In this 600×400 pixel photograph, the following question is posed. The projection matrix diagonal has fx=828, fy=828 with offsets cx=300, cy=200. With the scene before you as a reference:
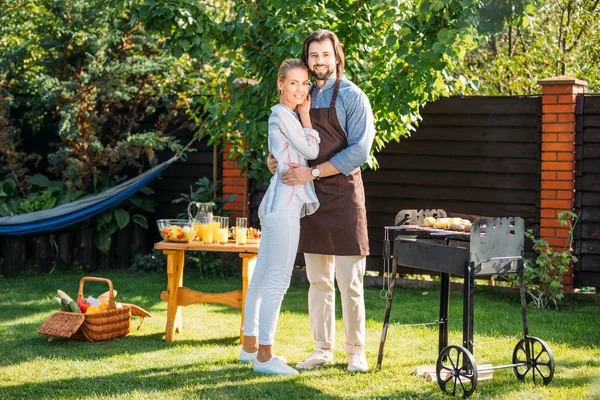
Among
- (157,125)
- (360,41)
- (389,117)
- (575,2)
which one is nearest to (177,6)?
(360,41)

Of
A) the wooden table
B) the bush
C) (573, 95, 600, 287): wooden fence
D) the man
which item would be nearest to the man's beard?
the man

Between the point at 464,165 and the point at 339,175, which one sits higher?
the point at 464,165

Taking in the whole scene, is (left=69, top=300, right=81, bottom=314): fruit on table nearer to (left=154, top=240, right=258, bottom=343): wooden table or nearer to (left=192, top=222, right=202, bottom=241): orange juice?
(left=154, top=240, right=258, bottom=343): wooden table

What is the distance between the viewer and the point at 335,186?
382 centimetres

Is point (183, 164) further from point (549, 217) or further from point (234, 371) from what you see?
point (234, 371)

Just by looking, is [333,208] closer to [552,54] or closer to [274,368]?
[274,368]

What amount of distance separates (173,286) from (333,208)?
4.09ft

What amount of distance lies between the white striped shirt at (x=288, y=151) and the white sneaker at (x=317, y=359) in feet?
2.32

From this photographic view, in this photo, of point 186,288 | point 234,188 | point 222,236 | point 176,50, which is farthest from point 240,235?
point 234,188

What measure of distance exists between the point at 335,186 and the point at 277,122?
40 cm

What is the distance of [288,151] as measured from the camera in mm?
3770

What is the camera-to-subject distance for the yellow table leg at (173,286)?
15.0ft

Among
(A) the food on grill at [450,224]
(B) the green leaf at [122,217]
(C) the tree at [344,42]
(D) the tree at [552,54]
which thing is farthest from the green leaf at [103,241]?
(A) the food on grill at [450,224]

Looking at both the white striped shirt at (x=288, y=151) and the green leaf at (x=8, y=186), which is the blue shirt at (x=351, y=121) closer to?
the white striped shirt at (x=288, y=151)
